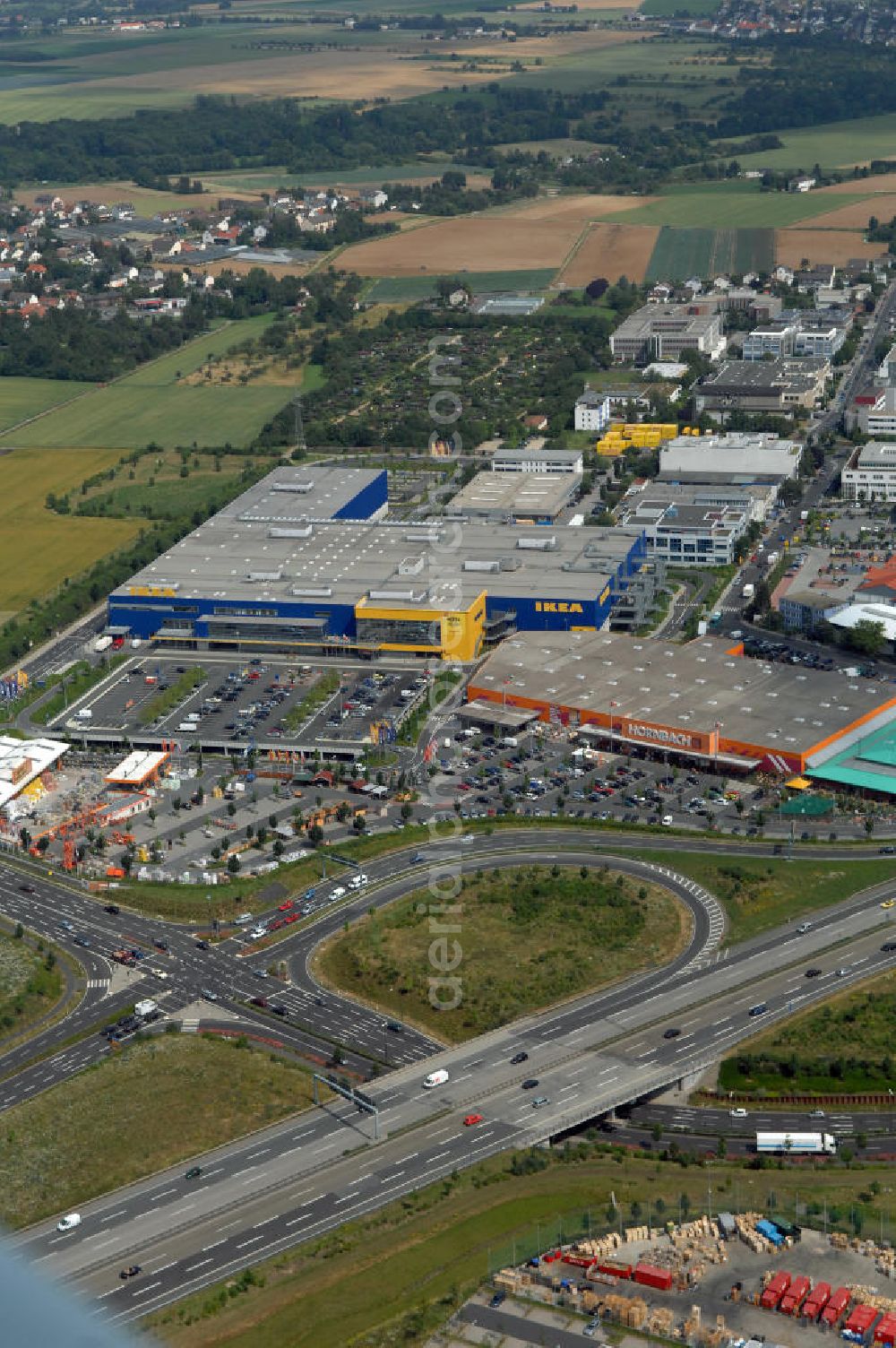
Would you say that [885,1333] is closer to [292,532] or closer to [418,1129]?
[418,1129]

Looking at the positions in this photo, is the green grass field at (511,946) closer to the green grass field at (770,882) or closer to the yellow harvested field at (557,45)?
the green grass field at (770,882)

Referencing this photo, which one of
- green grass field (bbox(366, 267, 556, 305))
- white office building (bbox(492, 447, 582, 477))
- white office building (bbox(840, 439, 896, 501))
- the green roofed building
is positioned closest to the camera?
the green roofed building

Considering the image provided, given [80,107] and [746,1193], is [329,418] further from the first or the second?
[80,107]

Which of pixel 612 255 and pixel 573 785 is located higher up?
pixel 612 255

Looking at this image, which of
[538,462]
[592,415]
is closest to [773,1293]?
[538,462]

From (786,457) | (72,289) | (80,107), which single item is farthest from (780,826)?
(80,107)

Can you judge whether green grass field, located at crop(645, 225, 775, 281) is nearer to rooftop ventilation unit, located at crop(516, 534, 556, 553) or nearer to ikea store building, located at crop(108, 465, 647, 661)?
ikea store building, located at crop(108, 465, 647, 661)

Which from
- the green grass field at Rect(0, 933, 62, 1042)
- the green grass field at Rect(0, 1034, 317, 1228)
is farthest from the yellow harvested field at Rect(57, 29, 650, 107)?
the green grass field at Rect(0, 1034, 317, 1228)

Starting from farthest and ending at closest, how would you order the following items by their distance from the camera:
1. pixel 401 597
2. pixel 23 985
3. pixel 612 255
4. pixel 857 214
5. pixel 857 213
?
pixel 857 213
pixel 857 214
pixel 612 255
pixel 401 597
pixel 23 985
